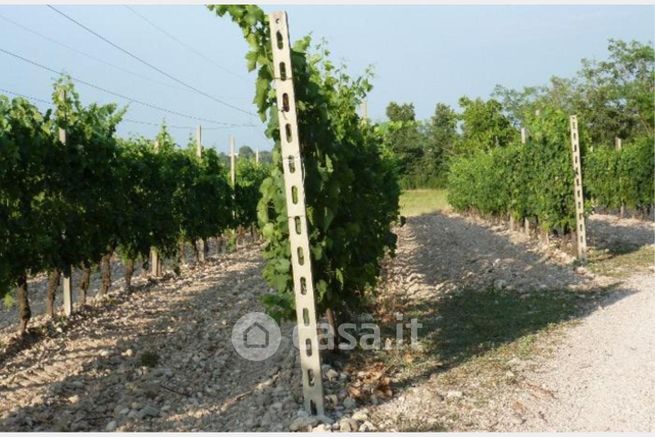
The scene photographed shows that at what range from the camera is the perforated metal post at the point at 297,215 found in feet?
16.8

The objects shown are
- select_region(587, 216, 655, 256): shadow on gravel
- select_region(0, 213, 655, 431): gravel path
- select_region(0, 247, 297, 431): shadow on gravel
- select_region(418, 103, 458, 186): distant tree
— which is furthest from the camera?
select_region(418, 103, 458, 186): distant tree

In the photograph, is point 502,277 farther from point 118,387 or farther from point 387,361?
point 118,387

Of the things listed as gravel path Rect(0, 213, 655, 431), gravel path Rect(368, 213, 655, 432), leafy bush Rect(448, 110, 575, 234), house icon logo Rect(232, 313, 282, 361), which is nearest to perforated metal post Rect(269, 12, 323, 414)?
gravel path Rect(0, 213, 655, 431)

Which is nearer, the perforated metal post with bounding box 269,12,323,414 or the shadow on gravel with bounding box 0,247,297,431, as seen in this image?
the perforated metal post with bounding box 269,12,323,414

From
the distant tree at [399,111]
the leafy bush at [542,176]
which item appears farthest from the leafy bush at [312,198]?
the distant tree at [399,111]

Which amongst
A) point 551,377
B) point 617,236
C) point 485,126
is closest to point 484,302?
point 551,377

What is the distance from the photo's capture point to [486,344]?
284 inches

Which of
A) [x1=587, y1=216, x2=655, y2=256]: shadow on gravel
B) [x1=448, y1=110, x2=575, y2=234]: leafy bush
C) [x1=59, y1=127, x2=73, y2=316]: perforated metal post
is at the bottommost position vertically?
[x1=587, y1=216, x2=655, y2=256]: shadow on gravel

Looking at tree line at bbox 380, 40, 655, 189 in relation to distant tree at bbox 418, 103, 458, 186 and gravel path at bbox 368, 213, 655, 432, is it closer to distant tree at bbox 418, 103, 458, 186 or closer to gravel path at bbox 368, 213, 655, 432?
distant tree at bbox 418, 103, 458, 186

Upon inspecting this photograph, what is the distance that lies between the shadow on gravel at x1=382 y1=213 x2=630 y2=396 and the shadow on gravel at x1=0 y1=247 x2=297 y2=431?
1.58 m

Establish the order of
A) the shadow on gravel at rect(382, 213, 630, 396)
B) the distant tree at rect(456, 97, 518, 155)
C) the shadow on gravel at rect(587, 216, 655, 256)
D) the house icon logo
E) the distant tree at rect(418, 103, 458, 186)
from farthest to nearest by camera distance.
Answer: the distant tree at rect(418, 103, 458, 186) → the distant tree at rect(456, 97, 518, 155) → the shadow on gravel at rect(587, 216, 655, 256) → the house icon logo → the shadow on gravel at rect(382, 213, 630, 396)

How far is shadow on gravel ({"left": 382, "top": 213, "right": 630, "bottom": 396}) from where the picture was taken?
23.3 feet

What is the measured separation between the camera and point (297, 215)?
17.0ft

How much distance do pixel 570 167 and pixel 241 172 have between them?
11.1 meters
